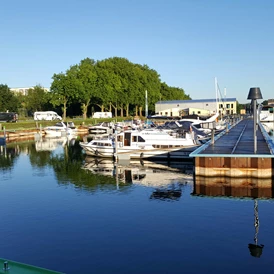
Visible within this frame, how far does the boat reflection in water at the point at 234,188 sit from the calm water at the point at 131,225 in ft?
0.57

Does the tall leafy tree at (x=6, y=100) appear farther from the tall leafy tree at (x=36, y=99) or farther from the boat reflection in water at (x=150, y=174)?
the boat reflection in water at (x=150, y=174)

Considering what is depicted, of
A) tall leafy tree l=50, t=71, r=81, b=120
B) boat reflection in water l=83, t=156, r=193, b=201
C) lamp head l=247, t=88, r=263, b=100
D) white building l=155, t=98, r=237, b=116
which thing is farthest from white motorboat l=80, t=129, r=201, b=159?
white building l=155, t=98, r=237, b=116

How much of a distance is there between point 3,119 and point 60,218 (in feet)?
246

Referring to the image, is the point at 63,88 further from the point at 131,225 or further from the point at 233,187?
the point at 131,225

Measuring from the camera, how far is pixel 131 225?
18328 millimetres

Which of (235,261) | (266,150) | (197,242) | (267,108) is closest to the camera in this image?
(235,261)

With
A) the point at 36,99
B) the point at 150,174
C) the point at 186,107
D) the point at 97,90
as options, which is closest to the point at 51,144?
the point at 150,174

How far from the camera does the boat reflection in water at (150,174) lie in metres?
25.7

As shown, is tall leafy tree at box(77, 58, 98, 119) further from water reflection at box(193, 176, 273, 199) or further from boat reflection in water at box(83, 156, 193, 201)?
water reflection at box(193, 176, 273, 199)

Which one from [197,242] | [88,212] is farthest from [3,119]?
[197,242]

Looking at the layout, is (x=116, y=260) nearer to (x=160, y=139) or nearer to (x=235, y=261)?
(x=235, y=261)

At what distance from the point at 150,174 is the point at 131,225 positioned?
555 inches

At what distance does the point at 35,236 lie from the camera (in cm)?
1708

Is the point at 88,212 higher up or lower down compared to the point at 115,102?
lower down
